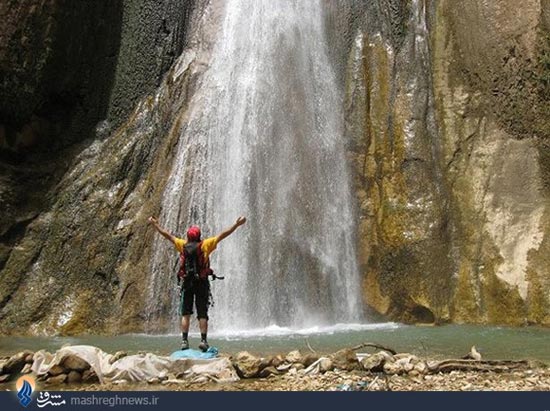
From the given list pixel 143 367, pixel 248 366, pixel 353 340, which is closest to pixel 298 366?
pixel 248 366

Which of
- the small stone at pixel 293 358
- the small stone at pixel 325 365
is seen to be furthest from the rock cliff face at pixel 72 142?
the small stone at pixel 325 365

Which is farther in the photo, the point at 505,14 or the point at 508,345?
the point at 505,14

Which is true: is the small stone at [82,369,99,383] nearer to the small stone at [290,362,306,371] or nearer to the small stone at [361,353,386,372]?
the small stone at [290,362,306,371]

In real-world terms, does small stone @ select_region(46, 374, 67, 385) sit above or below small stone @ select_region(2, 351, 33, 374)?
below

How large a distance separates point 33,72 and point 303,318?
27.3 ft

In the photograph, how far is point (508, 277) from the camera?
1188 cm

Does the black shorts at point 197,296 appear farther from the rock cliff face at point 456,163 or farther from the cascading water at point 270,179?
the rock cliff face at point 456,163

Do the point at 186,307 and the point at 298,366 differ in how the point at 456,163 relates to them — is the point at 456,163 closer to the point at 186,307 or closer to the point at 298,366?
the point at 186,307

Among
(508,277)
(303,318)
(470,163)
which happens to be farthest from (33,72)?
(508,277)

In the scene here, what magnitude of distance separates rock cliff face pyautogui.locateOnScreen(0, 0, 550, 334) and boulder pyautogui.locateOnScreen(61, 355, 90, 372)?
6.28 m

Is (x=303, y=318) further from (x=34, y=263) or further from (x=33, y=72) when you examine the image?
(x=33, y=72)

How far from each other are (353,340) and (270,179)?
16.7ft

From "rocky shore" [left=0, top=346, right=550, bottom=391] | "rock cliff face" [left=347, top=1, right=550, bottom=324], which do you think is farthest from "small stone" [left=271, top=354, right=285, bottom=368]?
"rock cliff face" [left=347, top=1, right=550, bottom=324]

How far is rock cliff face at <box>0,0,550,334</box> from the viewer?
12320 mm
